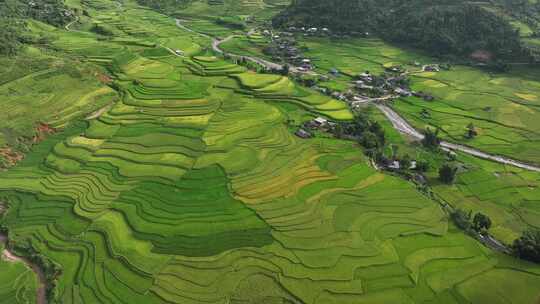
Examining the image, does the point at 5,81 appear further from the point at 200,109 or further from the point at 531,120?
the point at 531,120

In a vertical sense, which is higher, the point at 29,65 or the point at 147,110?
the point at 29,65

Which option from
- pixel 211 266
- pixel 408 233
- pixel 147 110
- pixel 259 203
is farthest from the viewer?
pixel 147 110

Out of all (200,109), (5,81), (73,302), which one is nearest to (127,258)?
(73,302)

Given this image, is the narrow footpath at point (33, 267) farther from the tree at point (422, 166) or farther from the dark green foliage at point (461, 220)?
the tree at point (422, 166)

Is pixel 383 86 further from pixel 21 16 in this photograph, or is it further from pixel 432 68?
pixel 21 16

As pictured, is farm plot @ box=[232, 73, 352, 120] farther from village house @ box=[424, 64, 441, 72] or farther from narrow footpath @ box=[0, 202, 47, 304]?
narrow footpath @ box=[0, 202, 47, 304]

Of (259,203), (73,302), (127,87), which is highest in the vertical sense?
(127,87)
